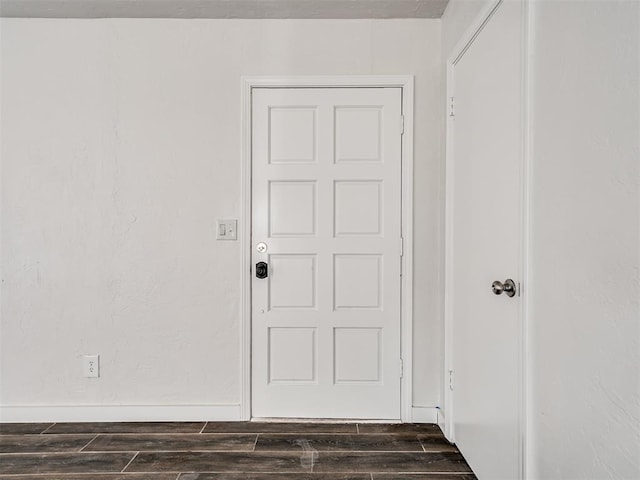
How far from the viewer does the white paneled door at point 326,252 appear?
2316 mm

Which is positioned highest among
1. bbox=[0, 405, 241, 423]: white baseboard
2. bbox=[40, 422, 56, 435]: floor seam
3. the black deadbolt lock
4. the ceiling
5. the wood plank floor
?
the ceiling

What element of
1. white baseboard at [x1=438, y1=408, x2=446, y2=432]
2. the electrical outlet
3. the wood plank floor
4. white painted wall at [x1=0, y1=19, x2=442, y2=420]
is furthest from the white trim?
the electrical outlet

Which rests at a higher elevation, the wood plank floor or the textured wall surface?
the textured wall surface

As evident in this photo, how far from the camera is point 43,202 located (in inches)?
91.4

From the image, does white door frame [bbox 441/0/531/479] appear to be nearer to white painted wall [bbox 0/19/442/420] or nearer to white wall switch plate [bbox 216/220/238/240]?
white painted wall [bbox 0/19/442/420]

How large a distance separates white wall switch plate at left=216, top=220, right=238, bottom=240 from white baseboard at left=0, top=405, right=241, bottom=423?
961 millimetres

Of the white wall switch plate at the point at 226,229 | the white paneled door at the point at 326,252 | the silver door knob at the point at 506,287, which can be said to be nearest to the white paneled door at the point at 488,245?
the silver door knob at the point at 506,287

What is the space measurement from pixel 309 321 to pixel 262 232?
1.89ft

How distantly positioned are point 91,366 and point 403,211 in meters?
1.98

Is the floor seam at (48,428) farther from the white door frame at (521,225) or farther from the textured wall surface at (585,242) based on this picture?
the textured wall surface at (585,242)

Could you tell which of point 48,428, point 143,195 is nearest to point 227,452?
point 48,428

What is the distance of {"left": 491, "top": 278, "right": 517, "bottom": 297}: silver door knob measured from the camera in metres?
1.44

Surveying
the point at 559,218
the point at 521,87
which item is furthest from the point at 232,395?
the point at 521,87

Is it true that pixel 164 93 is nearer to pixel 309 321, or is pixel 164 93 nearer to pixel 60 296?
pixel 60 296
